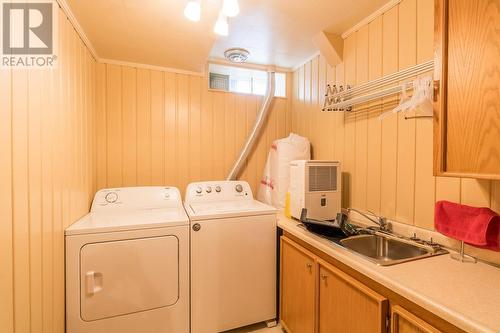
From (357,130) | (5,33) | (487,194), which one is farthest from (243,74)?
(487,194)

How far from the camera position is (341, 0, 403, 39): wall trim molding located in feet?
5.42

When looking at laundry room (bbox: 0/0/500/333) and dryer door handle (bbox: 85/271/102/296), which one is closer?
laundry room (bbox: 0/0/500/333)

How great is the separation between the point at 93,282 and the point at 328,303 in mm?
1434

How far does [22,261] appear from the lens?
1.06m

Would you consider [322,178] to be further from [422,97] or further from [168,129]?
[168,129]

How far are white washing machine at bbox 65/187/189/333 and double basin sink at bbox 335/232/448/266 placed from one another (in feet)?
3.74

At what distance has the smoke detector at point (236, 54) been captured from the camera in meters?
2.40

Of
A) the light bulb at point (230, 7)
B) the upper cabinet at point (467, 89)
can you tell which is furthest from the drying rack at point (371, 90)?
the light bulb at point (230, 7)

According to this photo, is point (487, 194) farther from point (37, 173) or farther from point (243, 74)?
point (243, 74)

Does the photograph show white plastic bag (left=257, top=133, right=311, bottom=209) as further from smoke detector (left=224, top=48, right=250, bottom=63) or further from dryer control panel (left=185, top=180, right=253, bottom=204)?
smoke detector (left=224, top=48, right=250, bottom=63)

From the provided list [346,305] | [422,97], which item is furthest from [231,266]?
[422,97]

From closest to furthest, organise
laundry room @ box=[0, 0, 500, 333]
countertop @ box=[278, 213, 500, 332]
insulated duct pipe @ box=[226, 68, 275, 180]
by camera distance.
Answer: countertop @ box=[278, 213, 500, 332], laundry room @ box=[0, 0, 500, 333], insulated duct pipe @ box=[226, 68, 275, 180]

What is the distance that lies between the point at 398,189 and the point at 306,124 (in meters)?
1.24

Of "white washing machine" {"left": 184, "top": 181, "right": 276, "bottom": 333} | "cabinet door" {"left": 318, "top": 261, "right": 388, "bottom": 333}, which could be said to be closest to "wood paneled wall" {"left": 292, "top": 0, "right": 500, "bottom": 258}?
"cabinet door" {"left": 318, "top": 261, "right": 388, "bottom": 333}
